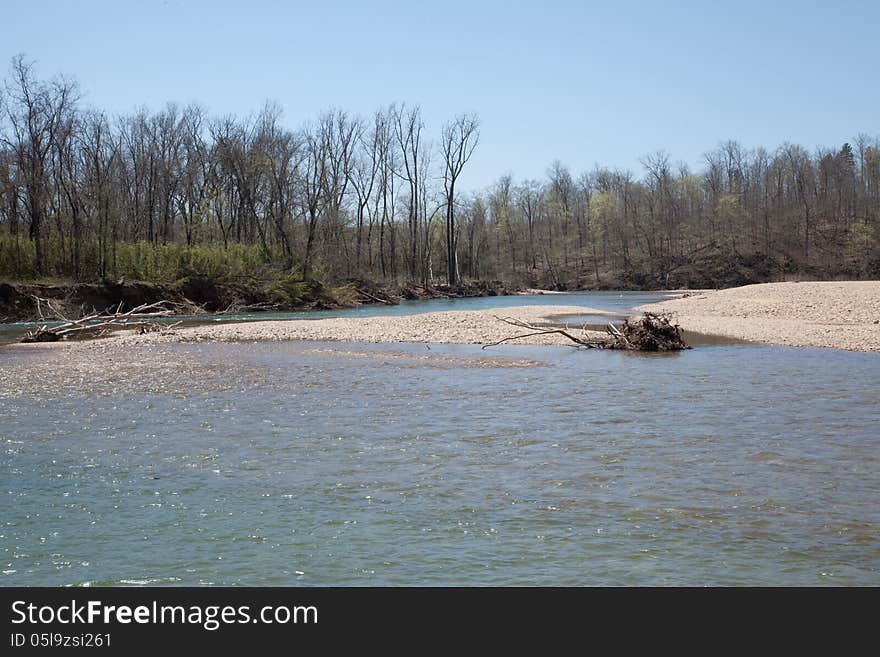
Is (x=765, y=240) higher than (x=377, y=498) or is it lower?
higher

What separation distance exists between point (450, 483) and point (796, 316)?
95.1 feet

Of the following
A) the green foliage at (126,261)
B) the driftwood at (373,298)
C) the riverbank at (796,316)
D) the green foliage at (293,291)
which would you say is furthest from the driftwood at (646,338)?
the driftwood at (373,298)

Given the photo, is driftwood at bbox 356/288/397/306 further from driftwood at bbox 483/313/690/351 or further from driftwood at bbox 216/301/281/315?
driftwood at bbox 483/313/690/351

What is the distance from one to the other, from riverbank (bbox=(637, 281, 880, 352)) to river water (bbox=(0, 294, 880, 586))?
8.00 metres

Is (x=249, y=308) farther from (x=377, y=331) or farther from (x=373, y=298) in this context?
(x=377, y=331)

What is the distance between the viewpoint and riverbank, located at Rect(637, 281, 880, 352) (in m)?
25.9

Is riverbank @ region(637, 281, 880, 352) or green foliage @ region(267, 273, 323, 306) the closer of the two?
riverbank @ region(637, 281, 880, 352)

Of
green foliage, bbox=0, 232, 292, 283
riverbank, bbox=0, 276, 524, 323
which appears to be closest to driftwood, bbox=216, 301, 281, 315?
riverbank, bbox=0, 276, 524, 323

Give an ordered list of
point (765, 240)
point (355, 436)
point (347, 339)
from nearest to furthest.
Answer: point (355, 436) → point (347, 339) → point (765, 240)

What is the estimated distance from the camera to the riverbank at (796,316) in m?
25.9
